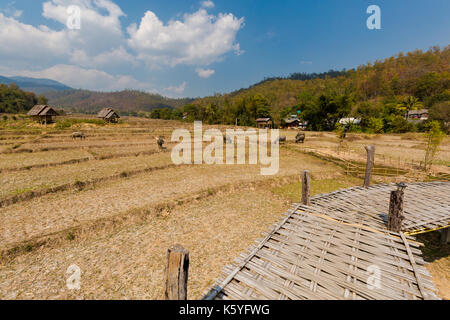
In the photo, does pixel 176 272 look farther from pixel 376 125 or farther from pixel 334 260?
pixel 376 125

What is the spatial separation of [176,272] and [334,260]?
3.40 m

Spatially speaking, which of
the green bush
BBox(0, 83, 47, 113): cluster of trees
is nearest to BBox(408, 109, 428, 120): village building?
the green bush

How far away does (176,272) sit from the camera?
2.80m

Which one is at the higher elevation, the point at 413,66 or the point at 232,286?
the point at 413,66

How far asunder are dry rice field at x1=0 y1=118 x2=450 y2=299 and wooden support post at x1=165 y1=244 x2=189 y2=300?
→ 2599 millimetres

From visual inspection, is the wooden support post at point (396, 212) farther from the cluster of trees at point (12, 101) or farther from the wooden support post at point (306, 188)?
the cluster of trees at point (12, 101)

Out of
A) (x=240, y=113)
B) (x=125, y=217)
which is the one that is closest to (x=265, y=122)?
(x=240, y=113)

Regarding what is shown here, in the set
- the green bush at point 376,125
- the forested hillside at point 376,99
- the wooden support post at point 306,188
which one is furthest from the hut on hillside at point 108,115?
the green bush at point 376,125

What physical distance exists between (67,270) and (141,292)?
2.41 meters

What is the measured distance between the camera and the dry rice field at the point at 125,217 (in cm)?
536

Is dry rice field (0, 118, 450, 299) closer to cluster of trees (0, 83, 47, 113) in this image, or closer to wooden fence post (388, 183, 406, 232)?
wooden fence post (388, 183, 406, 232)
